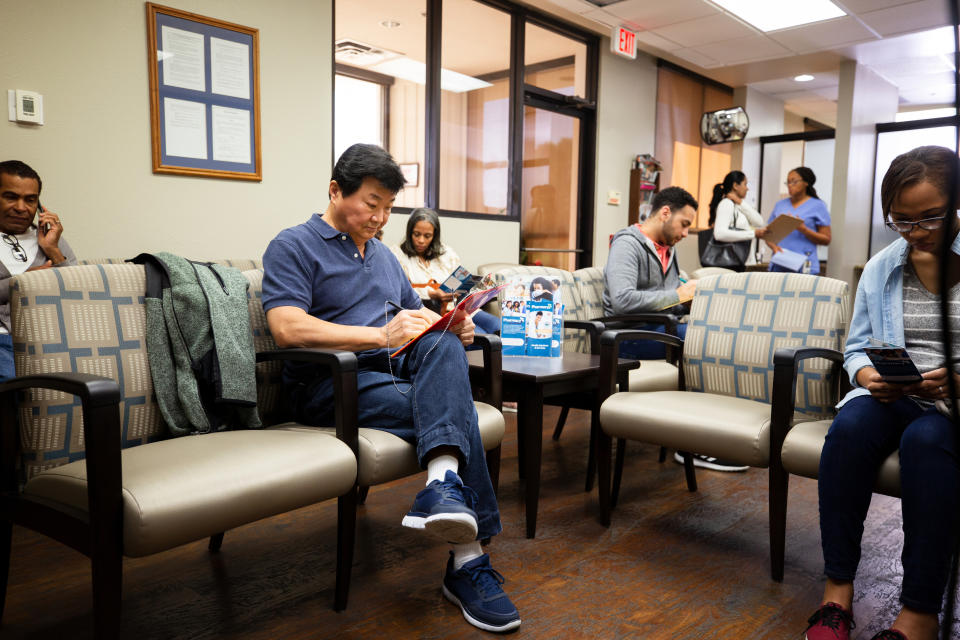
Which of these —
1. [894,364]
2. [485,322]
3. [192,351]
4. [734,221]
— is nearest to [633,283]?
[485,322]

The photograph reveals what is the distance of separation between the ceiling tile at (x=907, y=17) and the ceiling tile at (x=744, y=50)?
793 millimetres

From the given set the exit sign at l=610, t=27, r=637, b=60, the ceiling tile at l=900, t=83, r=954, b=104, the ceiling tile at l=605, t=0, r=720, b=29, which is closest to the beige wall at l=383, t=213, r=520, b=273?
the exit sign at l=610, t=27, r=637, b=60

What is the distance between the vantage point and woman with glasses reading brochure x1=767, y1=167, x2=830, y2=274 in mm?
5555

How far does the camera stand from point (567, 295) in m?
3.17

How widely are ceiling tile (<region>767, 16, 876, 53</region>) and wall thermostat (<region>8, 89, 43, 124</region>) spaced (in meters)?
5.30

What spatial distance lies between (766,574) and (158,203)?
3.01m

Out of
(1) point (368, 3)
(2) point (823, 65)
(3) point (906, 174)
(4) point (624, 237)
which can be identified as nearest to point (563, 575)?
(3) point (906, 174)

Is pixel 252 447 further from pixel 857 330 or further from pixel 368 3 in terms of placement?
pixel 368 3

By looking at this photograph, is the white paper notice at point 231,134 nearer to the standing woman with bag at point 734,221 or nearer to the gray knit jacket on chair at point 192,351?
the gray knit jacket on chair at point 192,351

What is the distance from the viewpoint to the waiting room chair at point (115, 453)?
1.19 meters

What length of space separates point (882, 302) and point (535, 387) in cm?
98

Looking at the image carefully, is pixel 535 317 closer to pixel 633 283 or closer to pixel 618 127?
pixel 633 283

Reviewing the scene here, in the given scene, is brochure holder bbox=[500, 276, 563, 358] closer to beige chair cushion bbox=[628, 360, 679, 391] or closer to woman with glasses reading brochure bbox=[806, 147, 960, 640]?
beige chair cushion bbox=[628, 360, 679, 391]

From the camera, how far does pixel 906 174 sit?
1.57m
